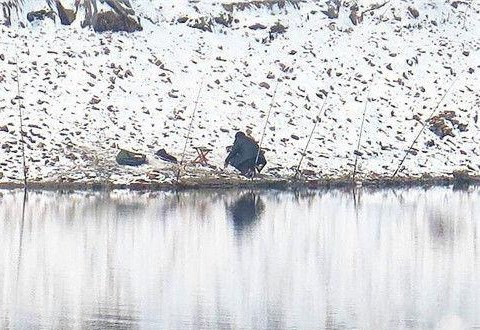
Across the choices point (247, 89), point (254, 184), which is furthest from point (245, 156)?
point (247, 89)

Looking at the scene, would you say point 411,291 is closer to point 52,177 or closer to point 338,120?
point 52,177

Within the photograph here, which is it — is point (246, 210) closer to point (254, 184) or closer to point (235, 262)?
point (254, 184)

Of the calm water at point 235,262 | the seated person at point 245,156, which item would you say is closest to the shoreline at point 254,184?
the seated person at point 245,156

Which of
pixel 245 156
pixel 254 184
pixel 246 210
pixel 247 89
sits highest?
pixel 247 89

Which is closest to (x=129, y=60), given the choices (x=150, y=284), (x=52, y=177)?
(x=52, y=177)

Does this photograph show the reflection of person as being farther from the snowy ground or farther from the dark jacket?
the snowy ground

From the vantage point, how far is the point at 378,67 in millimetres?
85938

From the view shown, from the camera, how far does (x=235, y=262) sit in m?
37.5

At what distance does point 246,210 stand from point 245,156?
14.0 m

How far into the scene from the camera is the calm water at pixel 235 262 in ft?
94.2

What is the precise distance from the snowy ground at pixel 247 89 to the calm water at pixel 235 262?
10.4 meters

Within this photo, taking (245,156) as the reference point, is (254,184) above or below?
below

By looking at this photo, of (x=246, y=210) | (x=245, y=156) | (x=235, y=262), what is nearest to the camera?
(x=235, y=262)

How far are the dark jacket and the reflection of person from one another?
18.3 ft
